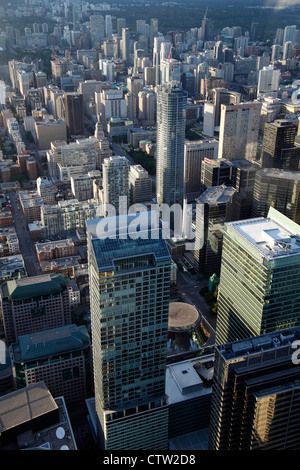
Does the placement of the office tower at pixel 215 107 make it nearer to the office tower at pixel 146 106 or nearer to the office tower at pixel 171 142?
the office tower at pixel 146 106

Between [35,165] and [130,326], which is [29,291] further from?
[35,165]

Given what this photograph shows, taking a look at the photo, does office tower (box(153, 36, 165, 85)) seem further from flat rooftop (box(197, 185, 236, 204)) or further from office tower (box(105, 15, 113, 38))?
flat rooftop (box(197, 185, 236, 204))

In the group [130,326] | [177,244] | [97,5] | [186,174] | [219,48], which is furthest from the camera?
[97,5]

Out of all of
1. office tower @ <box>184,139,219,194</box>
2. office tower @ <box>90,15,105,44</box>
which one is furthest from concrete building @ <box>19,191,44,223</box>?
office tower @ <box>90,15,105,44</box>

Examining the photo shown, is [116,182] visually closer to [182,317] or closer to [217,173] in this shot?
[217,173]

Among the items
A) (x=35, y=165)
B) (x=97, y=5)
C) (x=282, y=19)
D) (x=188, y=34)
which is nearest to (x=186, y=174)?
(x=35, y=165)

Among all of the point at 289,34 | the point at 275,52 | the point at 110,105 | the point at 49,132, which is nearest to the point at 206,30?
the point at 289,34

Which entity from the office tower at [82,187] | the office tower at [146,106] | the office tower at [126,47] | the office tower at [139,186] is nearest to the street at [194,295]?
the office tower at [139,186]
